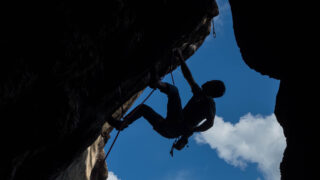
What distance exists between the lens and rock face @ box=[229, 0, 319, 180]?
4723 millimetres

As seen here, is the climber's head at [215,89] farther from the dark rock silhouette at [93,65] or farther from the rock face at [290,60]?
the rock face at [290,60]

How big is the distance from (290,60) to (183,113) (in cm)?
344

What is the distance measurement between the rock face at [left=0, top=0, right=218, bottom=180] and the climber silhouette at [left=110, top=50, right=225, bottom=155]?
29.6 inches

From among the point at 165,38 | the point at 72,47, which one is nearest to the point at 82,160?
the point at 165,38

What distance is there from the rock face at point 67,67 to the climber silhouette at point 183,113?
0.75 meters

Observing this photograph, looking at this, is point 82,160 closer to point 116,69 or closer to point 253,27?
point 116,69

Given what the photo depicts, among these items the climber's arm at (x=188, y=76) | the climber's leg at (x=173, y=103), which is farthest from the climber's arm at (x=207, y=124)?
the climber's arm at (x=188, y=76)

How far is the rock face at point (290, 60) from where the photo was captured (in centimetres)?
472

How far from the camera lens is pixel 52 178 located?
21.6 ft

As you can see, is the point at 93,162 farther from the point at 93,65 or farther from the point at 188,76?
the point at 93,65

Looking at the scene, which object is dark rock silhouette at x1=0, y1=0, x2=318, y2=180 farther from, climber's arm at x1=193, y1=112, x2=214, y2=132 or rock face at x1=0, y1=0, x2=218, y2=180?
climber's arm at x1=193, y1=112, x2=214, y2=132

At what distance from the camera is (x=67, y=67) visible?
15.2ft

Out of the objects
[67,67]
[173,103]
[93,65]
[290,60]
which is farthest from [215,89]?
[67,67]

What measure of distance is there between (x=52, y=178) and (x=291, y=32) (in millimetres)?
7014
